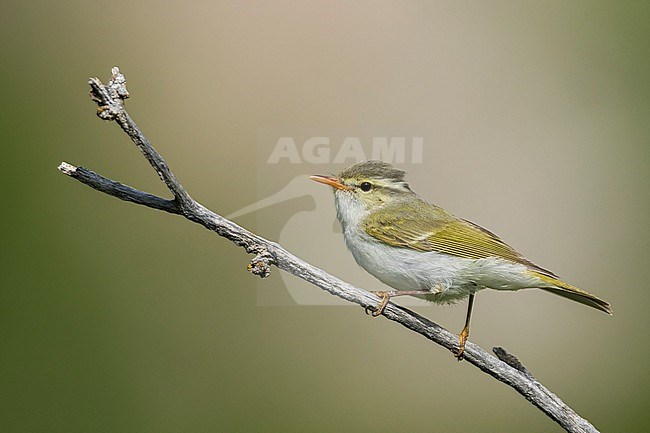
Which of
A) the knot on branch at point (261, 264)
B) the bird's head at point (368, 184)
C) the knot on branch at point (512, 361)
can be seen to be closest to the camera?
the knot on branch at point (261, 264)

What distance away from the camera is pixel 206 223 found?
2.78 ft

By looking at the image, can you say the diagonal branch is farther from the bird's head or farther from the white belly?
the bird's head

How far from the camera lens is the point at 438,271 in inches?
39.9

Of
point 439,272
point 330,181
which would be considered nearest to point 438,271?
point 439,272

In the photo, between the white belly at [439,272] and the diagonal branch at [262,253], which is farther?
the white belly at [439,272]

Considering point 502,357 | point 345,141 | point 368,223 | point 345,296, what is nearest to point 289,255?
point 345,296

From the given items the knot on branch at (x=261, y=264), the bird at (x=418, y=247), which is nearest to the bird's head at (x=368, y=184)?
the bird at (x=418, y=247)

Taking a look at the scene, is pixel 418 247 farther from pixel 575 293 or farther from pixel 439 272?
pixel 575 293

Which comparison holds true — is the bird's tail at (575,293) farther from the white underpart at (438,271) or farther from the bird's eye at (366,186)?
the bird's eye at (366,186)

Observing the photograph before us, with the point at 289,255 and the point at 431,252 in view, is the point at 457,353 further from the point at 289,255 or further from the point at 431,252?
the point at 289,255

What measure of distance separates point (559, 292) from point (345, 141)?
0.80m

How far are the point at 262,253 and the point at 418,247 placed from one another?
0.93 feet

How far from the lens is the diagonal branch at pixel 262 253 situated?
0.72 metres

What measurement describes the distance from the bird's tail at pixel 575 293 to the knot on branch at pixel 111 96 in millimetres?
594
